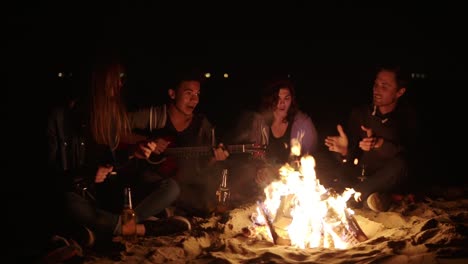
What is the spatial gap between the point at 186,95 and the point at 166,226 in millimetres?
1886

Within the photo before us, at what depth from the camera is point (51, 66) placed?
1559 centimetres

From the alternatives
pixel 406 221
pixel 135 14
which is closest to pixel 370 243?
pixel 406 221

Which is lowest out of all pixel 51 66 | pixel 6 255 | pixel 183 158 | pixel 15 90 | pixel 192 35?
pixel 6 255

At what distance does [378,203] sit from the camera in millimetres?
5301

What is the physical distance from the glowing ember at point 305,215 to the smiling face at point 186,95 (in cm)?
158

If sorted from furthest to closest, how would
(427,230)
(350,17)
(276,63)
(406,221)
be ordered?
(350,17)
(276,63)
(406,221)
(427,230)

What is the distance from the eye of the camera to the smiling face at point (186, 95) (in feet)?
18.6

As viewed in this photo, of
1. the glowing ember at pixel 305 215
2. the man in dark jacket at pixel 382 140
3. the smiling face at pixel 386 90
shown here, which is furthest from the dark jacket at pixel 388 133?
the glowing ember at pixel 305 215

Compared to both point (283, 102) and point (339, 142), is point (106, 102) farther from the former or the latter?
point (339, 142)

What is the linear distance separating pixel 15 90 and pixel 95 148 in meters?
8.72

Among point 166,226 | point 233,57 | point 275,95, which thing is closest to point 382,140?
point 275,95

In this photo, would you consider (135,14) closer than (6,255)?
No

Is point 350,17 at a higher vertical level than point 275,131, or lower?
higher

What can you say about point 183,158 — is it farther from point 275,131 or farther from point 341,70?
point 341,70
